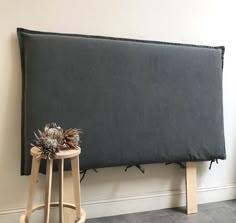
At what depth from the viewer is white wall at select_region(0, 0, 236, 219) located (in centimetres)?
199

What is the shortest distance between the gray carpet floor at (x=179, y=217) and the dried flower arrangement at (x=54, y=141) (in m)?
0.87

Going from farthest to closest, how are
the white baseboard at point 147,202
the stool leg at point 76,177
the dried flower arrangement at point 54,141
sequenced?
the white baseboard at point 147,202, the stool leg at point 76,177, the dried flower arrangement at point 54,141

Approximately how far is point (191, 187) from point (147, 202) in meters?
0.40

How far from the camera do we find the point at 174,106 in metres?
2.24

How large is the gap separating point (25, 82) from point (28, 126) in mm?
302

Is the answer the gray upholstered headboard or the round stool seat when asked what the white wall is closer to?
the gray upholstered headboard

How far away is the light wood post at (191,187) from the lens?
2.38m

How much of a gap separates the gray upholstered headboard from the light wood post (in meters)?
0.14

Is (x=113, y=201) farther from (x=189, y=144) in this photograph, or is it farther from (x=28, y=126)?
(x=28, y=126)

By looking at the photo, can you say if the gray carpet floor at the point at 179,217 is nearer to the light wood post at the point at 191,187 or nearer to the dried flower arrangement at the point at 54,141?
the light wood post at the point at 191,187

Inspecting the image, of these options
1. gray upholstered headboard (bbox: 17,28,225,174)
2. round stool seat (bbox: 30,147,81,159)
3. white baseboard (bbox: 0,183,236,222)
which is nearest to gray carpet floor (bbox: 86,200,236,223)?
white baseboard (bbox: 0,183,236,222)

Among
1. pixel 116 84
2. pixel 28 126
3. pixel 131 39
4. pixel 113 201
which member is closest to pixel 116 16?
pixel 131 39

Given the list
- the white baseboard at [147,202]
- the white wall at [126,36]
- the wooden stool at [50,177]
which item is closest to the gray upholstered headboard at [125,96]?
the white wall at [126,36]

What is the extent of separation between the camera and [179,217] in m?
2.30
